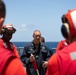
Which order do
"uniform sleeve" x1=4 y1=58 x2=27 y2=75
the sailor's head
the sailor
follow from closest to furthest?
"uniform sleeve" x1=4 y1=58 x2=27 y2=75, the sailor's head, the sailor

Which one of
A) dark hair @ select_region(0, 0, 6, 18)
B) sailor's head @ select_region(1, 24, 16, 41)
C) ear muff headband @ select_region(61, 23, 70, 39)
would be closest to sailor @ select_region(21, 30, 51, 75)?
sailor's head @ select_region(1, 24, 16, 41)

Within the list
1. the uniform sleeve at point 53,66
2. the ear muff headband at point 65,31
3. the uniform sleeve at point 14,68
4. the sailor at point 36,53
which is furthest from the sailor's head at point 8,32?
the uniform sleeve at point 14,68

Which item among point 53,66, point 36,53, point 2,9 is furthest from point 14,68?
point 36,53

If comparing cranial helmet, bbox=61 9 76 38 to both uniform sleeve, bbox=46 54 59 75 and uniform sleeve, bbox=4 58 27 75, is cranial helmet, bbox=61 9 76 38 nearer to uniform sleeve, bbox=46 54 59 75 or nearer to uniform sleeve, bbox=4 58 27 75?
uniform sleeve, bbox=46 54 59 75

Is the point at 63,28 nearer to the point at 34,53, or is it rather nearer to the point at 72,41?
the point at 72,41

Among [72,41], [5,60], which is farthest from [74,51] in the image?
[5,60]

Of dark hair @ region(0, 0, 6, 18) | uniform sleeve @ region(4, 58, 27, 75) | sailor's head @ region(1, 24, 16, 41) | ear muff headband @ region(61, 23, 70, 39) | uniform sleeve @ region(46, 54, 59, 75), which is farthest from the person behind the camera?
sailor's head @ region(1, 24, 16, 41)

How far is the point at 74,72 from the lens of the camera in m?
2.43

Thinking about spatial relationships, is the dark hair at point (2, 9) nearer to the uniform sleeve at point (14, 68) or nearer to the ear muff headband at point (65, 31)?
the uniform sleeve at point (14, 68)

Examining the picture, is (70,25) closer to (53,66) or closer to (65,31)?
(65,31)

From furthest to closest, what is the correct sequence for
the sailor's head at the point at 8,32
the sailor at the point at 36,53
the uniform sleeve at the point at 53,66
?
the sailor at the point at 36,53 < the sailor's head at the point at 8,32 < the uniform sleeve at the point at 53,66

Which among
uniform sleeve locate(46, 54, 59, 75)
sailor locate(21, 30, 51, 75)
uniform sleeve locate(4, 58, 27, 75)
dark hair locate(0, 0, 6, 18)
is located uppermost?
dark hair locate(0, 0, 6, 18)

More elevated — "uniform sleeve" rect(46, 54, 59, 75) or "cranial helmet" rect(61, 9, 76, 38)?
"cranial helmet" rect(61, 9, 76, 38)

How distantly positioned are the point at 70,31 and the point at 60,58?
0.78 ft
